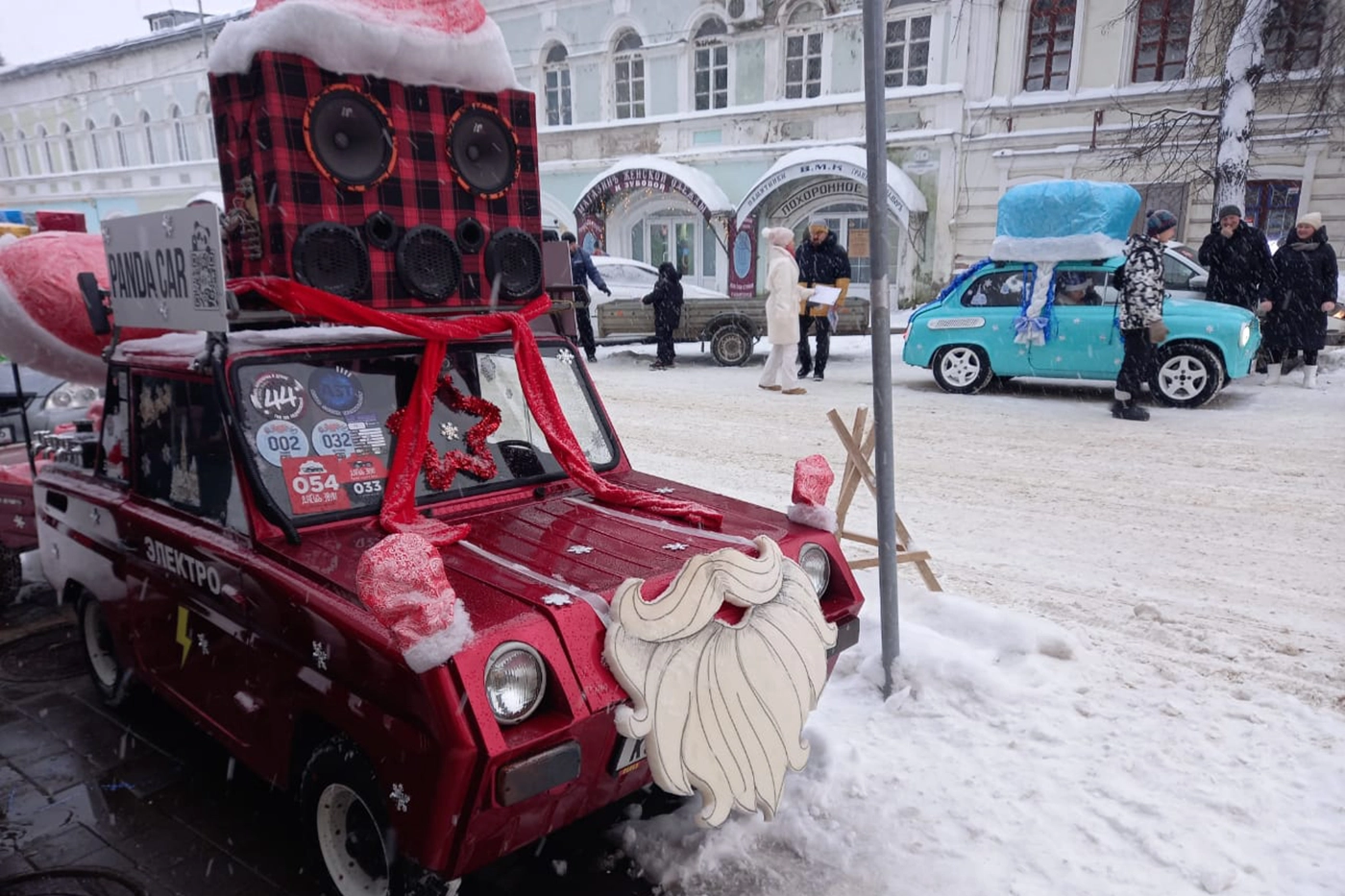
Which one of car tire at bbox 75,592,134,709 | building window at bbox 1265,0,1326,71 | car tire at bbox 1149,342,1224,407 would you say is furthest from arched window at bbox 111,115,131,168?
car tire at bbox 1149,342,1224,407

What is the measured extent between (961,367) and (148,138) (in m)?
34.5

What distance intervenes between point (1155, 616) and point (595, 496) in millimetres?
3096

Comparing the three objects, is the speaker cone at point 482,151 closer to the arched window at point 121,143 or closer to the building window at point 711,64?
the building window at point 711,64

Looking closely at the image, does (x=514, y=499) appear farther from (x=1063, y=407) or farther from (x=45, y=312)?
(x=1063, y=407)

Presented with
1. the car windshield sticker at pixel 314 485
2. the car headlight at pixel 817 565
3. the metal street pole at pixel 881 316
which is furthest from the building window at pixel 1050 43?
the car windshield sticker at pixel 314 485

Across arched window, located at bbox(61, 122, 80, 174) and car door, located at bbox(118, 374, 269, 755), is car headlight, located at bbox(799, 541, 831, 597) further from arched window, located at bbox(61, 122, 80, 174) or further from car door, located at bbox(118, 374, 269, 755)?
arched window, located at bbox(61, 122, 80, 174)

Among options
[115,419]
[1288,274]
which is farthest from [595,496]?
[1288,274]

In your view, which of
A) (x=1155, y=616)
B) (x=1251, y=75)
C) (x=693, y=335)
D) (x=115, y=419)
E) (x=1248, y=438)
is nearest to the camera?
(x=115, y=419)

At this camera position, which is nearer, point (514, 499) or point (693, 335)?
point (514, 499)

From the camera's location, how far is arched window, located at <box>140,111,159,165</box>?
108 feet

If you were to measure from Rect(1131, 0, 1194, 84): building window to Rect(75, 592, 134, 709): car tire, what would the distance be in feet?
64.3

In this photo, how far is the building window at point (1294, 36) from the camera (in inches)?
539

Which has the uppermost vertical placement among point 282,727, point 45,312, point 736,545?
point 45,312

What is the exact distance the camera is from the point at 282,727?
2684mm
